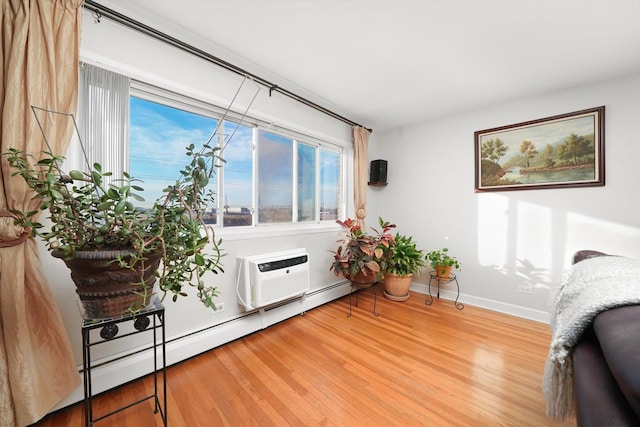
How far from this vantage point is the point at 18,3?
1144 mm

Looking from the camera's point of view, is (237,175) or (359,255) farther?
(359,255)

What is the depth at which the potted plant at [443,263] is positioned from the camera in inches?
111

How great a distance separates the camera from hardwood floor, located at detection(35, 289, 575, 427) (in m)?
1.27

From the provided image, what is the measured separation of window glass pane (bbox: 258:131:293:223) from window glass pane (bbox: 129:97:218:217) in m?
0.61

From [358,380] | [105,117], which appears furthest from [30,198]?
[358,380]

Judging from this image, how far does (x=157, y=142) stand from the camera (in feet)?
5.69

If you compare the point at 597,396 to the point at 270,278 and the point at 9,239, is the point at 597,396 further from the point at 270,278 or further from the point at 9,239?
the point at 9,239

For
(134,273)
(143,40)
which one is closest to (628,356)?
(134,273)

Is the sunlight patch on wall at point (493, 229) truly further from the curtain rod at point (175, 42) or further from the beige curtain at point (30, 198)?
the beige curtain at point (30, 198)

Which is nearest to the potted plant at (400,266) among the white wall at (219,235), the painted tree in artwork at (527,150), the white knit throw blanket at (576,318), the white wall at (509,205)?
the white wall at (509,205)

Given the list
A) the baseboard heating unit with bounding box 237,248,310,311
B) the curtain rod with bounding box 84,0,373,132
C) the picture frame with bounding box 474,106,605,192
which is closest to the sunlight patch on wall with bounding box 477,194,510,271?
the picture frame with bounding box 474,106,605,192

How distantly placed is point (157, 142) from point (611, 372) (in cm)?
238

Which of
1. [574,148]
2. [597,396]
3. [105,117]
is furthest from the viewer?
[574,148]

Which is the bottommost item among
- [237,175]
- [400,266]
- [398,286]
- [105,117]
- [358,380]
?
[358,380]
